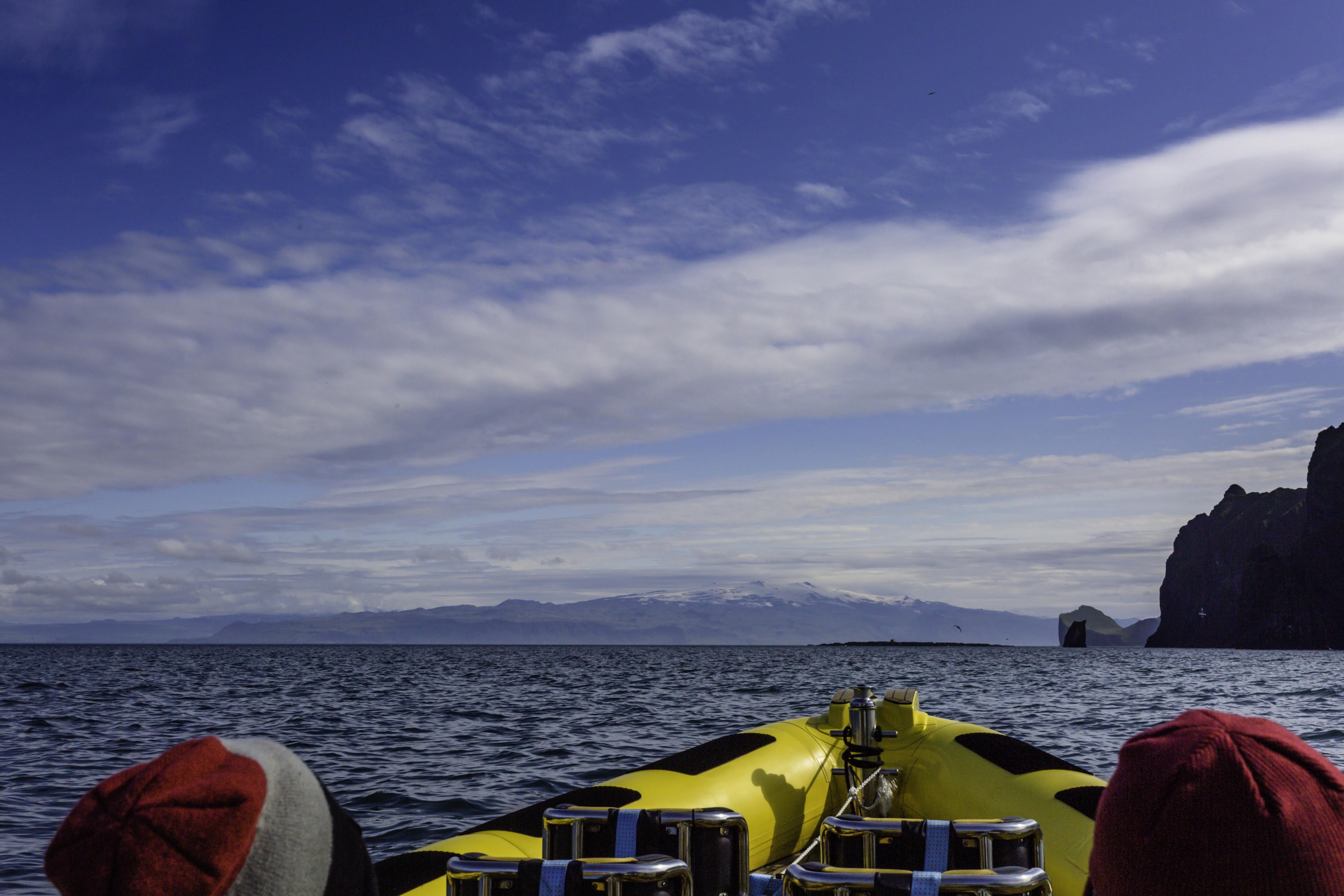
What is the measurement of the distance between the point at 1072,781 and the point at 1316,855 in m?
5.32

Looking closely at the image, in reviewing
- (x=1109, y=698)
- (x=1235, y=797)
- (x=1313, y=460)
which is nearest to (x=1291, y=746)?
(x=1235, y=797)

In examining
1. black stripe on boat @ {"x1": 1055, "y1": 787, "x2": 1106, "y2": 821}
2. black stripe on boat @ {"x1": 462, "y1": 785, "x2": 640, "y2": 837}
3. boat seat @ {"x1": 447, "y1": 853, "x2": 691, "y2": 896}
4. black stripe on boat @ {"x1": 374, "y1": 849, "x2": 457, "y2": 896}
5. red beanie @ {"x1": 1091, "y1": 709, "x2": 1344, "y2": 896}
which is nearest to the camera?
red beanie @ {"x1": 1091, "y1": 709, "x2": 1344, "y2": 896}

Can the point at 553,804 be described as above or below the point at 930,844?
below

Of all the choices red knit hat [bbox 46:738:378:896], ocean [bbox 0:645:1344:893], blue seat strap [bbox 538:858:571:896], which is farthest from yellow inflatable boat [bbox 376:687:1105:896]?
ocean [bbox 0:645:1344:893]

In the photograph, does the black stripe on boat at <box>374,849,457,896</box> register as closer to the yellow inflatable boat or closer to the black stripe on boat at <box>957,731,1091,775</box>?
the yellow inflatable boat

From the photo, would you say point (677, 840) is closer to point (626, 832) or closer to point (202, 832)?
point (626, 832)

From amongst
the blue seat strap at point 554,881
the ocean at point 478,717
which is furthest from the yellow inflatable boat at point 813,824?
the ocean at point 478,717

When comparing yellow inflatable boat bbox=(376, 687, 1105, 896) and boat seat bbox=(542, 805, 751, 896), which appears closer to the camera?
yellow inflatable boat bbox=(376, 687, 1105, 896)

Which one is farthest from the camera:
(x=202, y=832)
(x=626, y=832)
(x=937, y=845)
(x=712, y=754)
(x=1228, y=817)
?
(x=712, y=754)

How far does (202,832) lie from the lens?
4.76ft

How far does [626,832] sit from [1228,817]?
9.81 feet

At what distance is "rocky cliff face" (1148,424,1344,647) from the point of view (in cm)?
8406

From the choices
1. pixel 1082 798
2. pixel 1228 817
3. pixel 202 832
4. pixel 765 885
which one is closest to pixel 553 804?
pixel 765 885

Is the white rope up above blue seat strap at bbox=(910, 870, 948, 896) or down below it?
below
